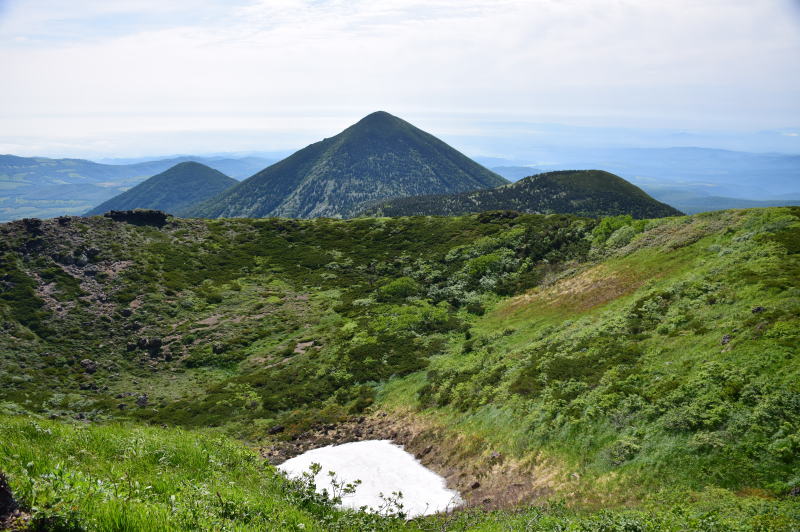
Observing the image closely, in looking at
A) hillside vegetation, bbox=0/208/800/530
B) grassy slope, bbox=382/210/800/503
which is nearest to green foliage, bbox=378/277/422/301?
Answer: hillside vegetation, bbox=0/208/800/530

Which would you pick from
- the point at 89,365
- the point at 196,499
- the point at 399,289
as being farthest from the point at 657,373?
the point at 89,365

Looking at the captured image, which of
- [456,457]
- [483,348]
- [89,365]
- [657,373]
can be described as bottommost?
[89,365]

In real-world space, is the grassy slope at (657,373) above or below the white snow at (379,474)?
above

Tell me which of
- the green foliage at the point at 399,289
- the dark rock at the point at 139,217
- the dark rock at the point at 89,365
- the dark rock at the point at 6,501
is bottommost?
the dark rock at the point at 89,365

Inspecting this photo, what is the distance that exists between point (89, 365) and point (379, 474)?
37906 millimetres

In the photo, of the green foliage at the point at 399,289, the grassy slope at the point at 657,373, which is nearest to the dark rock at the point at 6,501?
the grassy slope at the point at 657,373

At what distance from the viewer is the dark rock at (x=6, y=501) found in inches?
179

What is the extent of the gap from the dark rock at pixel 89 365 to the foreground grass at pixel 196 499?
36.3 meters

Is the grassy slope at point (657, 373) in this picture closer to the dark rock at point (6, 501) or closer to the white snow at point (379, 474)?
the white snow at point (379, 474)

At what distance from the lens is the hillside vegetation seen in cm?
1363

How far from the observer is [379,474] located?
66.8 feet

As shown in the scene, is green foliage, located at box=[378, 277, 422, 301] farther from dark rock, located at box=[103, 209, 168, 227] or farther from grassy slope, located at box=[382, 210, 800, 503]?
dark rock, located at box=[103, 209, 168, 227]

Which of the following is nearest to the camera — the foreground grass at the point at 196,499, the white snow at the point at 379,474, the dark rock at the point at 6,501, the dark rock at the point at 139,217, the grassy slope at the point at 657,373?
the dark rock at the point at 6,501

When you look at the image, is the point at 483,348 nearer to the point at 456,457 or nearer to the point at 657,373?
the point at 456,457
